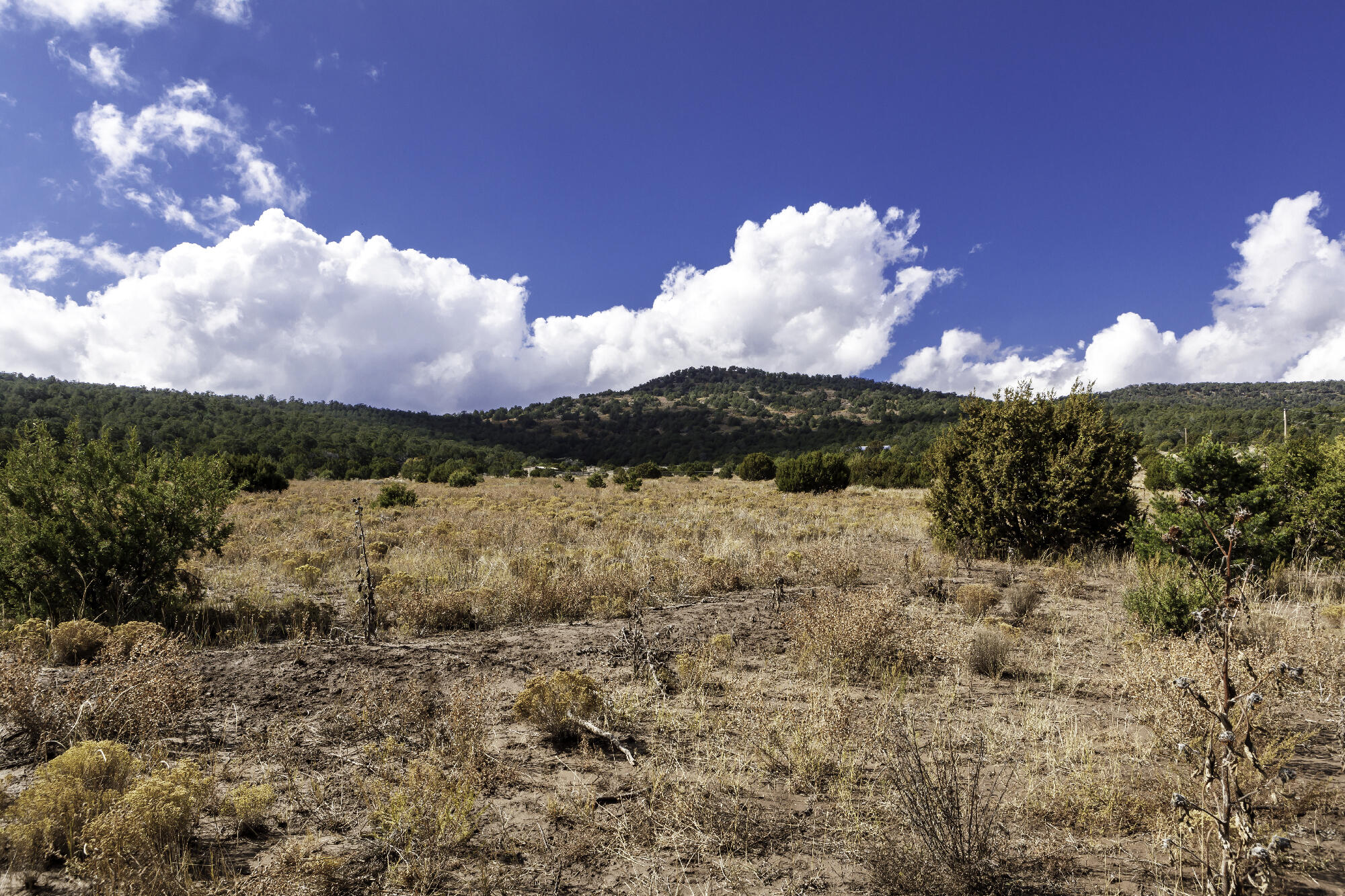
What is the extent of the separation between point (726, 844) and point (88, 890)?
111 inches

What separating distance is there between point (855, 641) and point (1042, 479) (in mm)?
7053

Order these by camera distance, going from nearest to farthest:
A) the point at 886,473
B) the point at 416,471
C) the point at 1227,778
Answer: the point at 1227,778 → the point at 886,473 → the point at 416,471

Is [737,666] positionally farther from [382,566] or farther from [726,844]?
[382,566]

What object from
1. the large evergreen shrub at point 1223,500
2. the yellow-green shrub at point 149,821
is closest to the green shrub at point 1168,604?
the large evergreen shrub at point 1223,500

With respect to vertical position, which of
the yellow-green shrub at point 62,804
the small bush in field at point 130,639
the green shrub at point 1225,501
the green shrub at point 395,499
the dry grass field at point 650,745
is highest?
the green shrub at point 1225,501

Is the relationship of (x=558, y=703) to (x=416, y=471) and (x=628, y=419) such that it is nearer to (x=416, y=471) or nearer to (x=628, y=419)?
(x=416, y=471)

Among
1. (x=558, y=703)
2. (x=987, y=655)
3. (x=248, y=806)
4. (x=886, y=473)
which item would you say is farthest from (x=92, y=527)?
(x=886, y=473)

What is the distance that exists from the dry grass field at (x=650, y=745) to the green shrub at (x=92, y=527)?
2.53 ft

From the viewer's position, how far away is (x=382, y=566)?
30.0ft

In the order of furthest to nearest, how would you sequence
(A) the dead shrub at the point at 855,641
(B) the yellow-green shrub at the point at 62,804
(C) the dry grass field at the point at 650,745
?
(A) the dead shrub at the point at 855,641 < (C) the dry grass field at the point at 650,745 < (B) the yellow-green shrub at the point at 62,804

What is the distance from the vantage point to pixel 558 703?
13.2 feet

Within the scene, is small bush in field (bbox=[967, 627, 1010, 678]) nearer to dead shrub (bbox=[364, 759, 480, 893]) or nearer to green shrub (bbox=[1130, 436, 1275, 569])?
green shrub (bbox=[1130, 436, 1275, 569])

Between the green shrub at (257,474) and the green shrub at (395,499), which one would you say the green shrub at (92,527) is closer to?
the green shrub at (395,499)

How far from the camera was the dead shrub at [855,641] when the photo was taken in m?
5.31
